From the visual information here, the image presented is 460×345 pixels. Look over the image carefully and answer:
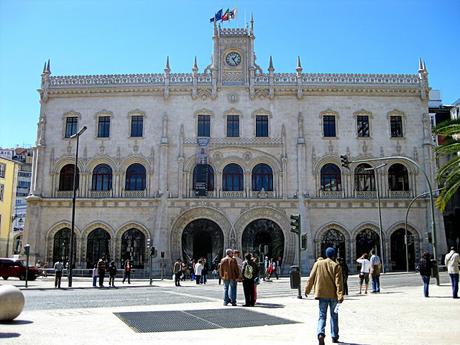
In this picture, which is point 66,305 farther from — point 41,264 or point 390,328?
point 41,264

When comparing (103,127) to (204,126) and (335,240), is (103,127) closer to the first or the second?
(204,126)

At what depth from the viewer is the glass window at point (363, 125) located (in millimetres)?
41781

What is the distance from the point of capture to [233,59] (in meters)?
42.8

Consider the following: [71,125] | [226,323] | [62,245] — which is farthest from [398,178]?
[226,323]

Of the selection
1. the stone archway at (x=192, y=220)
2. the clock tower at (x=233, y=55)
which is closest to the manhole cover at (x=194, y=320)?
the stone archway at (x=192, y=220)

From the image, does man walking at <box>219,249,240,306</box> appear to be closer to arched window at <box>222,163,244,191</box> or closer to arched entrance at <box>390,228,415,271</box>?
arched window at <box>222,163,244,191</box>

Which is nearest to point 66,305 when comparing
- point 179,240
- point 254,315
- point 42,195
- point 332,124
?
point 254,315

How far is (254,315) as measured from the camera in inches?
509

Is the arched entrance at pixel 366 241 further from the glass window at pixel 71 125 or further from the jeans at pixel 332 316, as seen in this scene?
the jeans at pixel 332 316

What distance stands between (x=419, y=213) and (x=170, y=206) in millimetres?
20680

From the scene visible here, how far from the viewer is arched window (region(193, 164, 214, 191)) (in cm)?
4062

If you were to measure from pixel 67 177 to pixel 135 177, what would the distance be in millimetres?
6001

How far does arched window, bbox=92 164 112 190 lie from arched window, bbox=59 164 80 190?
1.54m

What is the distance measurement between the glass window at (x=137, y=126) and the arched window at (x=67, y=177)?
5826 millimetres
